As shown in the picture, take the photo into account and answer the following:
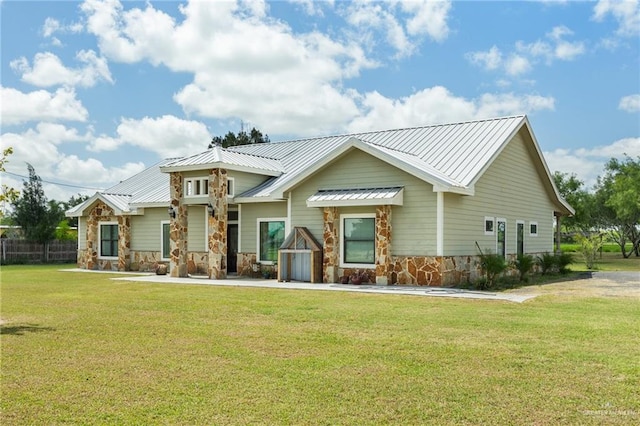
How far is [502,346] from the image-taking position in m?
8.04

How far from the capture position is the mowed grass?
527 cm

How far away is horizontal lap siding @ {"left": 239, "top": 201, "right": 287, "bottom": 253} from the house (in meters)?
0.04

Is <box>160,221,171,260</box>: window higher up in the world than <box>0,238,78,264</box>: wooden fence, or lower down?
higher up

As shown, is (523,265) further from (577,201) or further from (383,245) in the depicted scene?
(577,201)

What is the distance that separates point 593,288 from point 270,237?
10.3 m

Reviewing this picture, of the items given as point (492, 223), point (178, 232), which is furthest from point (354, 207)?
point (178, 232)

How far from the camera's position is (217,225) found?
20703 millimetres

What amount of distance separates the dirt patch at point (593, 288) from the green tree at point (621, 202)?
20172 millimetres

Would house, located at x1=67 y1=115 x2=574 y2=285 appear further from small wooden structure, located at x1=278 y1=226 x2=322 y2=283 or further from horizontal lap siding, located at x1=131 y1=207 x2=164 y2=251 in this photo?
small wooden structure, located at x1=278 y1=226 x2=322 y2=283

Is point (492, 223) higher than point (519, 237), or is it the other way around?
point (492, 223)

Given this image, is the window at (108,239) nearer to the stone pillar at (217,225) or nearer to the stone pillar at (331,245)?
the stone pillar at (217,225)

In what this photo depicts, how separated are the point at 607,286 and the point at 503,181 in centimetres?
490

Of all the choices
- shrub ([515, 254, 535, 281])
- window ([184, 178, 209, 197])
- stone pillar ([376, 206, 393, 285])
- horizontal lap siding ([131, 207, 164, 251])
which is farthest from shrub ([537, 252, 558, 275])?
horizontal lap siding ([131, 207, 164, 251])

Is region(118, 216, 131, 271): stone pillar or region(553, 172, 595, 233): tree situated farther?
region(553, 172, 595, 233): tree
